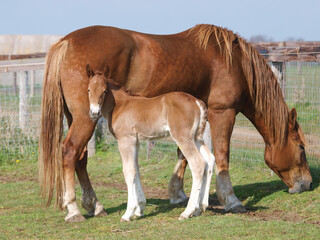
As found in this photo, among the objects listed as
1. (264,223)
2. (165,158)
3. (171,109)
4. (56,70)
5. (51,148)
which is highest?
(56,70)

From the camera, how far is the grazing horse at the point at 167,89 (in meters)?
5.50

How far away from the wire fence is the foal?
10.0 feet

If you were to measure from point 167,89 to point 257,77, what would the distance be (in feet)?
4.37

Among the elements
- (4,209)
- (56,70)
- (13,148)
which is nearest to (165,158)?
(13,148)

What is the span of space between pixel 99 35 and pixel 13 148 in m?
5.05

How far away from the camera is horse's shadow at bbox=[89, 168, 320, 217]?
621cm

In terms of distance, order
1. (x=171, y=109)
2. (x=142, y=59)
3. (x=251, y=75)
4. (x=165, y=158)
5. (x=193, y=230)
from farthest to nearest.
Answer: (x=165, y=158) → (x=251, y=75) → (x=142, y=59) → (x=171, y=109) → (x=193, y=230)

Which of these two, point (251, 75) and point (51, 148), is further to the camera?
point (251, 75)

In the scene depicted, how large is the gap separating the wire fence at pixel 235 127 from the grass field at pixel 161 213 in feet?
1.24

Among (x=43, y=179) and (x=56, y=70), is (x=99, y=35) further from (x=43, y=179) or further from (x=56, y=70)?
(x=43, y=179)

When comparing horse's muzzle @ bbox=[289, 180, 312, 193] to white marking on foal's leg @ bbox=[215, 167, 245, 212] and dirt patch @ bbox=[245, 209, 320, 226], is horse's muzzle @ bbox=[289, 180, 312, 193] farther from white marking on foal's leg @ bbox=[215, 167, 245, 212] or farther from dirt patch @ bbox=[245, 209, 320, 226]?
white marking on foal's leg @ bbox=[215, 167, 245, 212]

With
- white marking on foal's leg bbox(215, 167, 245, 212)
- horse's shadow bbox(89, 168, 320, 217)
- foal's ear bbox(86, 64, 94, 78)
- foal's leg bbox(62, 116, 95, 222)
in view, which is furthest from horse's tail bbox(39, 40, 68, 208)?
white marking on foal's leg bbox(215, 167, 245, 212)

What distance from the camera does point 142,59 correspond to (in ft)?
18.5

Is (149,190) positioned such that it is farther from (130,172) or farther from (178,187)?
(130,172)
